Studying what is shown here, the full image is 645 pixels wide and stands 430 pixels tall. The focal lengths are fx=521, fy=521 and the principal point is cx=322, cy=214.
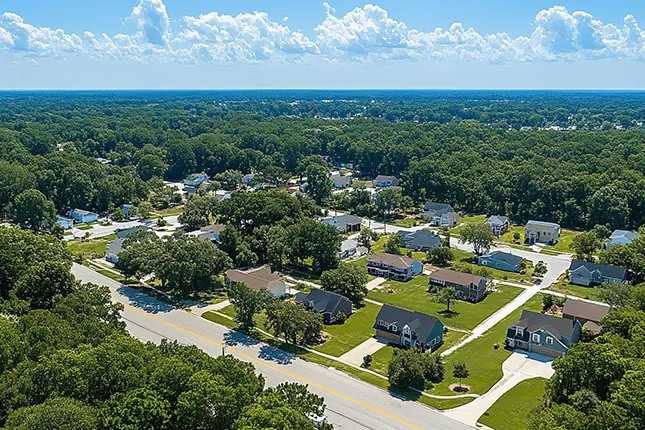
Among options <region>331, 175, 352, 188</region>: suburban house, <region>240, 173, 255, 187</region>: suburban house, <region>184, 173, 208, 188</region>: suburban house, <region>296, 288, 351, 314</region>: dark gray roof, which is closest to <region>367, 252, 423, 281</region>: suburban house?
<region>296, 288, 351, 314</region>: dark gray roof

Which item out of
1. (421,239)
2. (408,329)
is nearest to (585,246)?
(421,239)

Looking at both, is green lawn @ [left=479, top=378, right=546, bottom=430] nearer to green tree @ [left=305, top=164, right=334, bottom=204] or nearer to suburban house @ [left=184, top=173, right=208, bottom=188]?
green tree @ [left=305, top=164, right=334, bottom=204]

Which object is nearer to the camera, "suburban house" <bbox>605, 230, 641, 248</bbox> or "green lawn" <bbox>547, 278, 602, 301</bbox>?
"green lawn" <bbox>547, 278, 602, 301</bbox>

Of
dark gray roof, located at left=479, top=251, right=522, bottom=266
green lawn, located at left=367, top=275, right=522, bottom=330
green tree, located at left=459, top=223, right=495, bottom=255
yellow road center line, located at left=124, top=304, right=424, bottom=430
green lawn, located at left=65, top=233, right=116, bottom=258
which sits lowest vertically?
green lawn, located at left=367, top=275, right=522, bottom=330

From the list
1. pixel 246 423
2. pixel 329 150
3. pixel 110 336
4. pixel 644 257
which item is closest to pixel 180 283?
pixel 110 336

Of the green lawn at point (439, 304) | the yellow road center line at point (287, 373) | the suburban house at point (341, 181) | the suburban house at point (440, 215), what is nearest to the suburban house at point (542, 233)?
the suburban house at point (440, 215)

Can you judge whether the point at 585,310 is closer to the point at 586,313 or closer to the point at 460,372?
the point at 586,313
